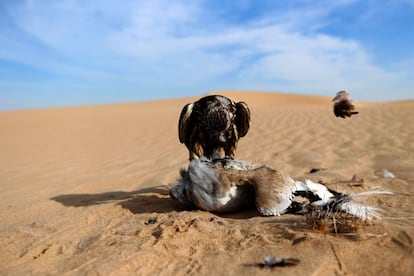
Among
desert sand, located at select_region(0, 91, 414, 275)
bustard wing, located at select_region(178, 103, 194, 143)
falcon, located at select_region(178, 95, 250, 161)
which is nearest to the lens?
desert sand, located at select_region(0, 91, 414, 275)

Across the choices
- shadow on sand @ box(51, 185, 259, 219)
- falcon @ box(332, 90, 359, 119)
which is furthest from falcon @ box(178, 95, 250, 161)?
falcon @ box(332, 90, 359, 119)

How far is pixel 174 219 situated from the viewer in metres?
2.85

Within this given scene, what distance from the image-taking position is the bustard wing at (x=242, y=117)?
3.35 meters

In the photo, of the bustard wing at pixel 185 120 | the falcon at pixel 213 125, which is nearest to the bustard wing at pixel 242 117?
the falcon at pixel 213 125

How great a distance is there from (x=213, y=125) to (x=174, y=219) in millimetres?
868

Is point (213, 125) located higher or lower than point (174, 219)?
higher

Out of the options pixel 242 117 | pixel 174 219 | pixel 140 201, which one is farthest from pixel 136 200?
pixel 242 117

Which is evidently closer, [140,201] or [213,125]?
[213,125]

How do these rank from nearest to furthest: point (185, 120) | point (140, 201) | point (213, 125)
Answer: point (213, 125) < point (185, 120) < point (140, 201)

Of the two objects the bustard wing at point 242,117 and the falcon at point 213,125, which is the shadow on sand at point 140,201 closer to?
the falcon at point 213,125

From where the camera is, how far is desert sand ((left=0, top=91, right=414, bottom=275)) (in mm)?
2080

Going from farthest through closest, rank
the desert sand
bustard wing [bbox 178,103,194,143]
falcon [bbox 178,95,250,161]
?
1. bustard wing [bbox 178,103,194,143]
2. falcon [bbox 178,95,250,161]
3. the desert sand

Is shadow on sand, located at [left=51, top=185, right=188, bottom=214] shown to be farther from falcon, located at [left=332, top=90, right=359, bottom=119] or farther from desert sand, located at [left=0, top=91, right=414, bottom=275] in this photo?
falcon, located at [left=332, top=90, right=359, bottom=119]

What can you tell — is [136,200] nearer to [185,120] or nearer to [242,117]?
[185,120]
